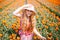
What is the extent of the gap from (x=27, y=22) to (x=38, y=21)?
0.44ft

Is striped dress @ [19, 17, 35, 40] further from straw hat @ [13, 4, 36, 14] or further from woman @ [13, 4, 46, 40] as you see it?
straw hat @ [13, 4, 36, 14]

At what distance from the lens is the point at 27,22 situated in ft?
8.12

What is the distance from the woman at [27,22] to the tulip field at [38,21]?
42mm

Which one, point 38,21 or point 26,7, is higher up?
point 26,7

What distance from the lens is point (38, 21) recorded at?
2.52 m

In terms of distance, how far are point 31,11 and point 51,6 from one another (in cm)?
29

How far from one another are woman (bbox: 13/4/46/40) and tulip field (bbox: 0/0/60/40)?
0.04m

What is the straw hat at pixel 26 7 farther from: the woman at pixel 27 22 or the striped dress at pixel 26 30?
the striped dress at pixel 26 30

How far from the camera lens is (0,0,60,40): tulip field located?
96.3 inches

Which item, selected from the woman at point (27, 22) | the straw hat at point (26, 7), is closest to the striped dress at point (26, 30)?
the woman at point (27, 22)

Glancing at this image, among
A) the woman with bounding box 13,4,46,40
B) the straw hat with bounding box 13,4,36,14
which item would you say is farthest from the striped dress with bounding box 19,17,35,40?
the straw hat with bounding box 13,4,36,14

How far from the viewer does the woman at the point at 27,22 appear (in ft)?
8.08

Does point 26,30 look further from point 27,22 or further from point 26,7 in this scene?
point 26,7

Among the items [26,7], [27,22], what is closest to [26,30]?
[27,22]
